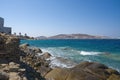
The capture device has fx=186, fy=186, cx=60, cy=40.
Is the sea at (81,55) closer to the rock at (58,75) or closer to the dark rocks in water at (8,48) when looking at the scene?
the rock at (58,75)

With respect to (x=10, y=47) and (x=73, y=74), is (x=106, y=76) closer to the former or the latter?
(x=73, y=74)

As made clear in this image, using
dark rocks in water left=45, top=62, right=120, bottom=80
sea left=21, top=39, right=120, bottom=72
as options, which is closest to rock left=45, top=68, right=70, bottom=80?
dark rocks in water left=45, top=62, right=120, bottom=80

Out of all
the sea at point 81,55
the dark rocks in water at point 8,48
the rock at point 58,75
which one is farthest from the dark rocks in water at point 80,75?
the sea at point 81,55

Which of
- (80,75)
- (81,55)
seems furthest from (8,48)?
(81,55)

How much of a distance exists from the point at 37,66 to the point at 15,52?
5.18 meters

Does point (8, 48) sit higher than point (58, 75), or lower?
higher

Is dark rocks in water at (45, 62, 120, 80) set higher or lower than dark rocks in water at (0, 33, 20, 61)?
lower

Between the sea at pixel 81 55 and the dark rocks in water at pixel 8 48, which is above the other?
the dark rocks in water at pixel 8 48

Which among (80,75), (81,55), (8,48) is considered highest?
(8,48)

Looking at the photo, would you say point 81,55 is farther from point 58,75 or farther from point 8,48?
point 8,48

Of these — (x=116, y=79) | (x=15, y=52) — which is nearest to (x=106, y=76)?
(x=116, y=79)

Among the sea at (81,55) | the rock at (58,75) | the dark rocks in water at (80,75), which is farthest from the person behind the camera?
the sea at (81,55)

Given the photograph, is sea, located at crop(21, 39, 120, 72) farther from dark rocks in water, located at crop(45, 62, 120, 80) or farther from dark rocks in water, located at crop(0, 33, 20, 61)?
dark rocks in water, located at crop(0, 33, 20, 61)

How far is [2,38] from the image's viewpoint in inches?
525
